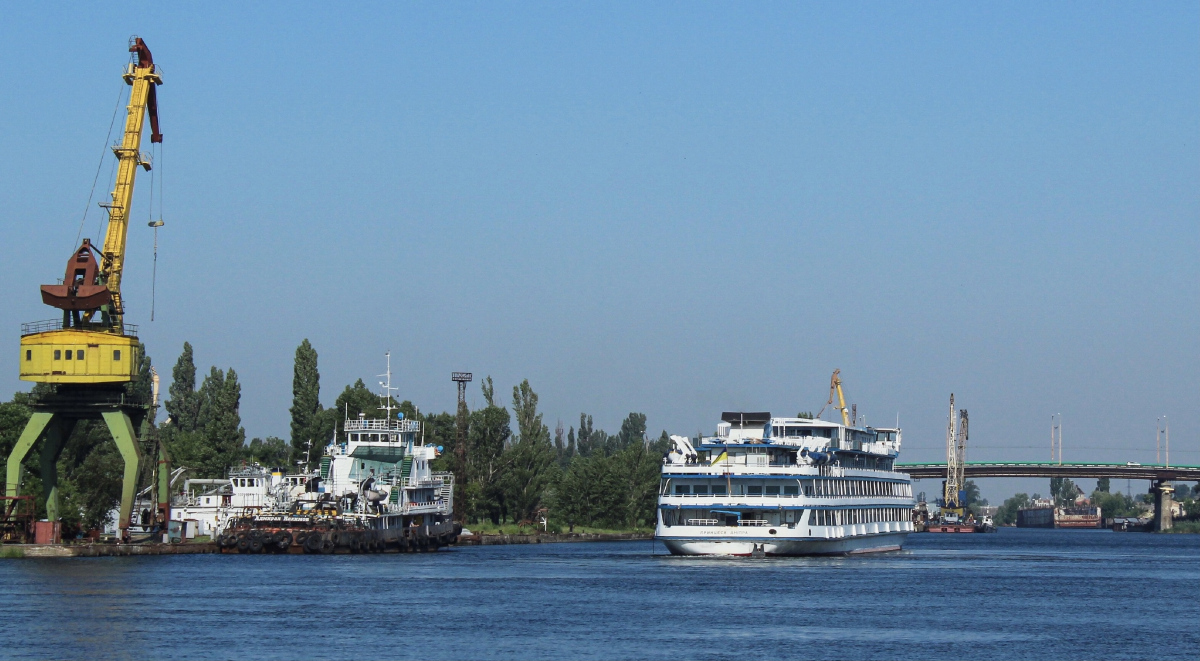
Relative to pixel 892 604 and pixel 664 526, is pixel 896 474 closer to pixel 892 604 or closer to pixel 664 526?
pixel 664 526

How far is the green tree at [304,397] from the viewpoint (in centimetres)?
14475

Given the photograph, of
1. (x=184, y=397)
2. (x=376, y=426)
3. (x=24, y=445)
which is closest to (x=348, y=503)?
(x=376, y=426)

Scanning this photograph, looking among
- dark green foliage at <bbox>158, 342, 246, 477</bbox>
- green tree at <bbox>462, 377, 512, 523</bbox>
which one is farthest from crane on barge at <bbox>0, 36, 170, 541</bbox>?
green tree at <bbox>462, 377, 512, 523</bbox>

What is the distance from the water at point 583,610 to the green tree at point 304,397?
4665 cm

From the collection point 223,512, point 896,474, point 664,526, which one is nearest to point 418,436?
point 223,512

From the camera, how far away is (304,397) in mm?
146250

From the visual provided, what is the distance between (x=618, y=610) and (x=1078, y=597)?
79.4 ft

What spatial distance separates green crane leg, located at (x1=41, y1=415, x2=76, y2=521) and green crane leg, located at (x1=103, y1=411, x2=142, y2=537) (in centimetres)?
278

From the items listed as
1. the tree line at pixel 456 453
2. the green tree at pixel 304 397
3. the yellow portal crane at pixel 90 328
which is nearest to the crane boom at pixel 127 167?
the yellow portal crane at pixel 90 328

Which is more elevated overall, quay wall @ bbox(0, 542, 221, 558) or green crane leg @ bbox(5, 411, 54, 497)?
green crane leg @ bbox(5, 411, 54, 497)

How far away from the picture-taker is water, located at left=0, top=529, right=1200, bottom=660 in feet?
169

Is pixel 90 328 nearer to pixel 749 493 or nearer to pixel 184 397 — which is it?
pixel 749 493

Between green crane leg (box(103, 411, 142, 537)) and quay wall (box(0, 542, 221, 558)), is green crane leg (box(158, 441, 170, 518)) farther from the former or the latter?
green crane leg (box(103, 411, 142, 537))

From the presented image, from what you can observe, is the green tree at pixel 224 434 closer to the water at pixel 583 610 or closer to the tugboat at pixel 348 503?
the tugboat at pixel 348 503
